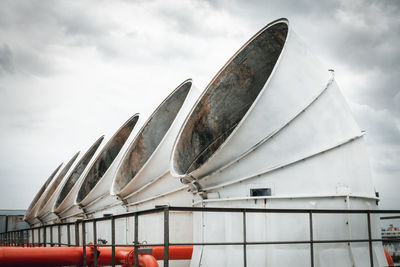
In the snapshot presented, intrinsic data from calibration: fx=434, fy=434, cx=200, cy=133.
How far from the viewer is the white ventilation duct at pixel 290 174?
8164 millimetres

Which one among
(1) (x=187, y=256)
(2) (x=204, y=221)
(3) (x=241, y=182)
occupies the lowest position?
(1) (x=187, y=256)

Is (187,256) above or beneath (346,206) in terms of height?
beneath

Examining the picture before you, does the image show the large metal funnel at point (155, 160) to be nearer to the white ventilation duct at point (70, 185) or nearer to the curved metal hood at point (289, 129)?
the curved metal hood at point (289, 129)

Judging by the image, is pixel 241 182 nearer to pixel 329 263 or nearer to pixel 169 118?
pixel 329 263

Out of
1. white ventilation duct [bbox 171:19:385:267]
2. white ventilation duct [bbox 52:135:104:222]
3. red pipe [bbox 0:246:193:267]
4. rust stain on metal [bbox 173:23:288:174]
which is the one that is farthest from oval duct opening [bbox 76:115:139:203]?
white ventilation duct [bbox 171:19:385:267]

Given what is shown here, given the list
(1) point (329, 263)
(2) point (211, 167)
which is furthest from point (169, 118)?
(1) point (329, 263)

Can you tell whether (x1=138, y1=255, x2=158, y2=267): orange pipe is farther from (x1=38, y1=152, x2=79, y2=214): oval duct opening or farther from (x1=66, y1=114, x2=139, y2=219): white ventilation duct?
(x1=38, y1=152, x2=79, y2=214): oval duct opening

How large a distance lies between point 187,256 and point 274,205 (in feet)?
7.71

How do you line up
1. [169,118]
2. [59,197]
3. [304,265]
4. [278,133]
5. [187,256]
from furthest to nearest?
1. [59,197]
2. [169,118]
3. [187,256]
4. [278,133]
5. [304,265]

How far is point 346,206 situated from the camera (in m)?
8.37

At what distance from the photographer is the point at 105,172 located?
55.0 feet

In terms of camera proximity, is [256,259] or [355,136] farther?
[355,136]

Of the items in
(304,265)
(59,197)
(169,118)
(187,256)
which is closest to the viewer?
(304,265)

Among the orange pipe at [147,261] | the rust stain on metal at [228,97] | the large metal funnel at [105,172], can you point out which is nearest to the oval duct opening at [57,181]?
the large metal funnel at [105,172]
